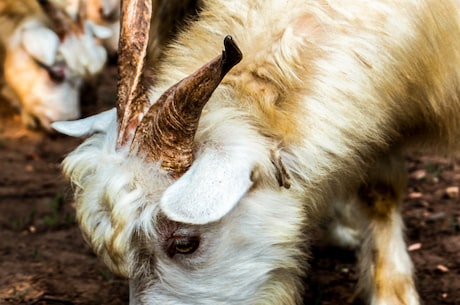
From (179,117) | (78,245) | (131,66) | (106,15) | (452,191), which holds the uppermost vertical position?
(179,117)

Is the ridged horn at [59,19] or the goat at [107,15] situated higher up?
the ridged horn at [59,19]

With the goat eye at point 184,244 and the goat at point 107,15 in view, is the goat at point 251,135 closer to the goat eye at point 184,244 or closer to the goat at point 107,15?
the goat eye at point 184,244

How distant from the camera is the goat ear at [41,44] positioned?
7547 millimetres

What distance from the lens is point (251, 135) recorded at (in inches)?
148

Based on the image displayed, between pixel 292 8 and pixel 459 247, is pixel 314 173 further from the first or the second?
pixel 459 247

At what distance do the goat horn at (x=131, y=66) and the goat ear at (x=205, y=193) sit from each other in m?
0.37

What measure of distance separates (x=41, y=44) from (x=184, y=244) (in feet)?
13.5

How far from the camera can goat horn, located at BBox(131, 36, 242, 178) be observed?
11.2 ft

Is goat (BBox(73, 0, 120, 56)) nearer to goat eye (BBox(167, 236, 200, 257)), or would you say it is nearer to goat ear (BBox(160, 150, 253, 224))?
goat eye (BBox(167, 236, 200, 257))

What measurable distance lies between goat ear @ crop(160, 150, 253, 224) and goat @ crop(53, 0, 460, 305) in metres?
0.01

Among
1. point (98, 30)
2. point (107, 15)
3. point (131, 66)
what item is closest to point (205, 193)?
point (131, 66)

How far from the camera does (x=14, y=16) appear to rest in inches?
306

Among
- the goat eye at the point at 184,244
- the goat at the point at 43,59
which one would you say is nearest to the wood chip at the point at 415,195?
the goat at the point at 43,59

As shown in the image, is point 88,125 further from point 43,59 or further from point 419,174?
point 43,59
